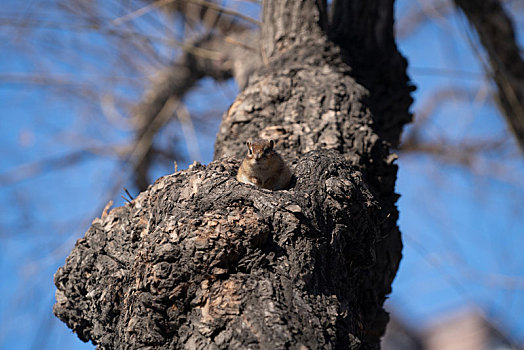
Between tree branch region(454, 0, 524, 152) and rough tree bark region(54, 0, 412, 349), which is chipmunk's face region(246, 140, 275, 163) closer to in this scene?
rough tree bark region(54, 0, 412, 349)

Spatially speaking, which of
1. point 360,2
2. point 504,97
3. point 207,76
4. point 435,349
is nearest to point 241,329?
point 360,2

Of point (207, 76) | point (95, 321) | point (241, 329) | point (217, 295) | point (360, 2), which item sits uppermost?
point (207, 76)

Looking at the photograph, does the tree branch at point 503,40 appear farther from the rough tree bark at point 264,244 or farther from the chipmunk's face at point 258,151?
the chipmunk's face at point 258,151

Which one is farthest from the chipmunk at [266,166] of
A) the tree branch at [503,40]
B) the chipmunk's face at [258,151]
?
the tree branch at [503,40]

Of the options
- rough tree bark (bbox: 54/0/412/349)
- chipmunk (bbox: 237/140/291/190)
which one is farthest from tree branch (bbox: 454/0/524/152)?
chipmunk (bbox: 237/140/291/190)

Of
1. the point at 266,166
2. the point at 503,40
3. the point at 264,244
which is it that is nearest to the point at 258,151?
the point at 266,166

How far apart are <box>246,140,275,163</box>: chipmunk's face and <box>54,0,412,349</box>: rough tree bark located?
61 millimetres

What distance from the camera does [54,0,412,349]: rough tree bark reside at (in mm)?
1949

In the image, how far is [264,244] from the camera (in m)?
2.09

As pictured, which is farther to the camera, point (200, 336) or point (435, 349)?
point (435, 349)

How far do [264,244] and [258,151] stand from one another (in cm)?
104

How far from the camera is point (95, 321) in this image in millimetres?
2393

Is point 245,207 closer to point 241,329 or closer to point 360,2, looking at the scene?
point 241,329

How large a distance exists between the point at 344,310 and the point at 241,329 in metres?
0.43
